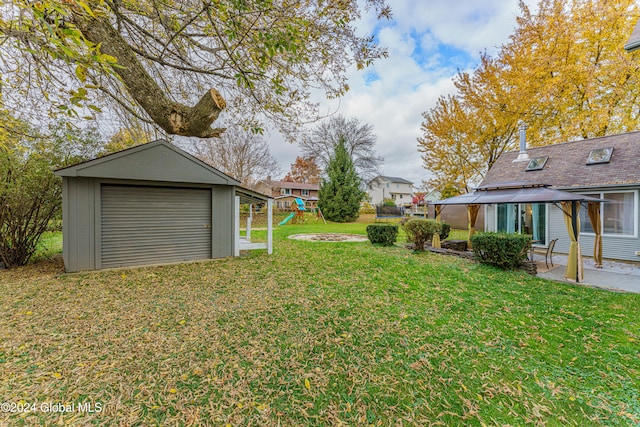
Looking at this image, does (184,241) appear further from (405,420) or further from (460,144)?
(460,144)

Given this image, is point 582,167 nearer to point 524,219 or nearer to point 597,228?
point 524,219

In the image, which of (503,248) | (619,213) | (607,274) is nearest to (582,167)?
(619,213)

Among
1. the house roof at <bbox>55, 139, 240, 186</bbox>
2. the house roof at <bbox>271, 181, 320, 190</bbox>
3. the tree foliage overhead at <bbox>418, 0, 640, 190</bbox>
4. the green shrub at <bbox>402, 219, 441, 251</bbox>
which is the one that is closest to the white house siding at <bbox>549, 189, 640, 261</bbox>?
the green shrub at <bbox>402, 219, 441, 251</bbox>

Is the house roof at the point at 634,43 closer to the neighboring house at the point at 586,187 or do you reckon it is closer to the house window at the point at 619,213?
the neighboring house at the point at 586,187

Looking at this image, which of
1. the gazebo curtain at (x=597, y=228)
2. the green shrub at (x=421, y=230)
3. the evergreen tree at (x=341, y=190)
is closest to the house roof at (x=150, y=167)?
the green shrub at (x=421, y=230)

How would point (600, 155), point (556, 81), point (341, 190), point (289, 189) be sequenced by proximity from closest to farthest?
point (600, 155) → point (556, 81) → point (341, 190) → point (289, 189)

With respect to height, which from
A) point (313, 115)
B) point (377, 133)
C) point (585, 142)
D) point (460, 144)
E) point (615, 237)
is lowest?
point (615, 237)

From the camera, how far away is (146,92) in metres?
2.87

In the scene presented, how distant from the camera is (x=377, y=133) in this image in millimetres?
25328

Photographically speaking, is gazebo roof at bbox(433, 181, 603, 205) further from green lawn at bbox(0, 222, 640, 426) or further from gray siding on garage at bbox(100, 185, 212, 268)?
gray siding on garage at bbox(100, 185, 212, 268)

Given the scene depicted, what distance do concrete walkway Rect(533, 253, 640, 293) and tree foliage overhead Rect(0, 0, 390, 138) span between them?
6.54m

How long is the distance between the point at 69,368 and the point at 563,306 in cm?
670

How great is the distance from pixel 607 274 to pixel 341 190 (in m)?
16.5

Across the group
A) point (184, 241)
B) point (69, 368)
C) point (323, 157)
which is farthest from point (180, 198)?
point (323, 157)
